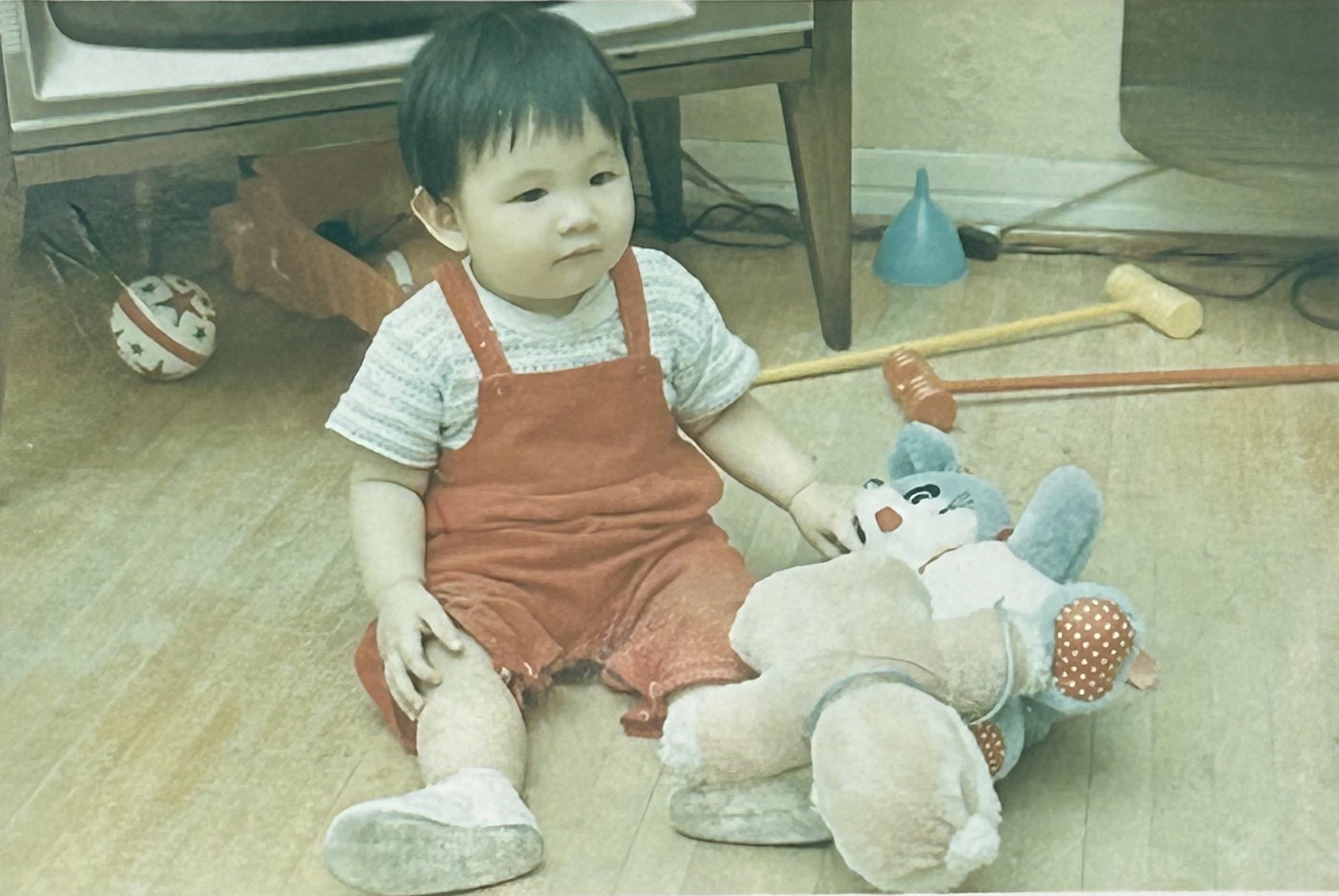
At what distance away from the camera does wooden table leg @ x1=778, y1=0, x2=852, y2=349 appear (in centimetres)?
125

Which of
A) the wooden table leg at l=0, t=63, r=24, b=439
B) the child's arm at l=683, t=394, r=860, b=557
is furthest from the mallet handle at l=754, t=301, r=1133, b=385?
the wooden table leg at l=0, t=63, r=24, b=439

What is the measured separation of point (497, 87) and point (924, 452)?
0.36 meters

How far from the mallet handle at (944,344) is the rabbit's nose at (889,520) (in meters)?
0.40

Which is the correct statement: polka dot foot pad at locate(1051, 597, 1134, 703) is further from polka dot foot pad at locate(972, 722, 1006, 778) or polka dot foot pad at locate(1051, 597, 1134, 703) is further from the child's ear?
the child's ear

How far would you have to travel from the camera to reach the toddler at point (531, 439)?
814mm

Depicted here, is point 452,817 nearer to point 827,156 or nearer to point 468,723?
point 468,723

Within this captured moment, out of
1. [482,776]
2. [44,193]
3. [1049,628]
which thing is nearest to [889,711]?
[1049,628]

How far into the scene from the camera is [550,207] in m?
0.82

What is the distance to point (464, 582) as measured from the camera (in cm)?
89

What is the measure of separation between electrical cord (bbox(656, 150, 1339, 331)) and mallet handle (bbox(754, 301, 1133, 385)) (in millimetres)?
151

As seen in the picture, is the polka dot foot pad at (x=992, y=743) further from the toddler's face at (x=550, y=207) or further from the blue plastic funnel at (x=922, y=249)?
the blue plastic funnel at (x=922, y=249)

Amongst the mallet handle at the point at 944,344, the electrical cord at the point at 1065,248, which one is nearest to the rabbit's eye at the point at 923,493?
the mallet handle at the point at 944,344

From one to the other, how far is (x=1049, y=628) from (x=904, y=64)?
0.96 meters

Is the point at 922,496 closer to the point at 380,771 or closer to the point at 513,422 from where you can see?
the point at 513,422
